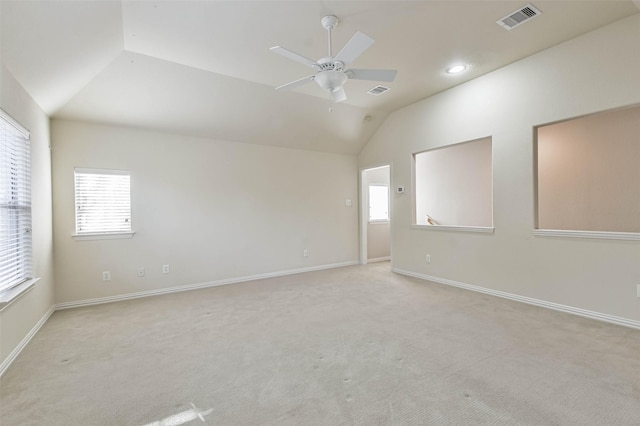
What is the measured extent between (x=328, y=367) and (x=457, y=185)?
4959mm

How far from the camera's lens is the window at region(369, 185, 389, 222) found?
22.1ft

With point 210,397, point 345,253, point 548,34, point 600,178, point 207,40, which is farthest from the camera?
point 345,253

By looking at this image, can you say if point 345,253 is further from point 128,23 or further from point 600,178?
point 128,23

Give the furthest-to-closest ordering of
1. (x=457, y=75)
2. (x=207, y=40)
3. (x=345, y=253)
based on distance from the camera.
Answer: (x=345, y=253)
(x=457, y=75)
(x=207, y=40)

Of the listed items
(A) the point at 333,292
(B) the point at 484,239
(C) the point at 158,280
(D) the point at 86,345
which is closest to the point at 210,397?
(D) the point at 86,345

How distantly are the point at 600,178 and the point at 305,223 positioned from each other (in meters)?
4.73

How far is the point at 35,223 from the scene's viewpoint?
3.04 metres

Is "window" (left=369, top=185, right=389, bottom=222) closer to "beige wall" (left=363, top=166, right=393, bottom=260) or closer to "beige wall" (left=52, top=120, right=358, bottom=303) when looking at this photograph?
"beige wall" (left=363, top=166, right=393, bottom=260)

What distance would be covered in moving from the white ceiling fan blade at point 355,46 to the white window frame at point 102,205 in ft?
11.6

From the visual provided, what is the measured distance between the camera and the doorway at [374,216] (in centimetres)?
633

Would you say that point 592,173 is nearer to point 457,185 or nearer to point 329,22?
point 457,185

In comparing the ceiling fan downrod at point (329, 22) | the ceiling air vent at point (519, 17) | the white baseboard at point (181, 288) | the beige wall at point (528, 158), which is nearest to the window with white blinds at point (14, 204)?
the white baseboard at point (181, 288)

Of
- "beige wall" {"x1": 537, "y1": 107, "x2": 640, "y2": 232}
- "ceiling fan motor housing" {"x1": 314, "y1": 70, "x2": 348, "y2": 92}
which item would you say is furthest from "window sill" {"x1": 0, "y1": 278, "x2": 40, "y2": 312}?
"beige wall" {"x1": 537, "y1": 107, "x2": 640, "y2": 232}

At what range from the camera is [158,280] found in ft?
14.2
